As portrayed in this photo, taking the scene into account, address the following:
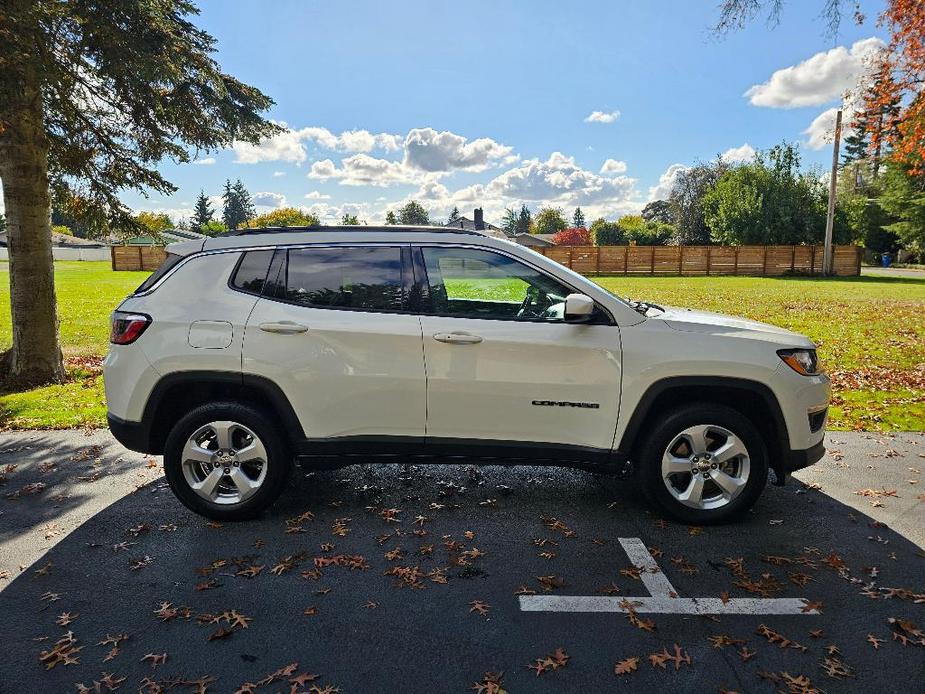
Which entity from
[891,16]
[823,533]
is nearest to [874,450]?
[823,533]

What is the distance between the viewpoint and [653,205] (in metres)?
112

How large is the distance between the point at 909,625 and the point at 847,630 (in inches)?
12.0

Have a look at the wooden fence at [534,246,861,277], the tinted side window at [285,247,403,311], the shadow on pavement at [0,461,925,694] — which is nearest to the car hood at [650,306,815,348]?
the shadow on pavement at [0,461,925,694]

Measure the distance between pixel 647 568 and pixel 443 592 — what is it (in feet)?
3.88

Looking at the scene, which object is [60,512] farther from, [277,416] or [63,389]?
[63,389]

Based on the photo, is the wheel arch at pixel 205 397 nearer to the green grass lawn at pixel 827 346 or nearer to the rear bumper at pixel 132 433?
the rear bumper at pixel 132 433

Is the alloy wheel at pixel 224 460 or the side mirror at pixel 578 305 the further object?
the alloy wheel at pixel 224 460

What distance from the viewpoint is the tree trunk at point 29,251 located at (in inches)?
307

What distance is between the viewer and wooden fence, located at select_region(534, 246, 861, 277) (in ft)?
128

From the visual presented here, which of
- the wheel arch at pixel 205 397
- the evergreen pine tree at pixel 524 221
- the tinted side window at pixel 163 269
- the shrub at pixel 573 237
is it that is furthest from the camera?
the evergreen pine tree at pixel 524 221

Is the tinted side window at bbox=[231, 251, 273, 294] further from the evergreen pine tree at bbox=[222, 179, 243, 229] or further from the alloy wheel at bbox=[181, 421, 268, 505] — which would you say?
the evergreen pine tree at bbox=[222, 179, 243, 229]

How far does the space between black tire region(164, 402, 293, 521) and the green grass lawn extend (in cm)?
165

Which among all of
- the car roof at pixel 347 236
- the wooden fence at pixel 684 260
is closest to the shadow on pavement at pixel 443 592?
the car roof at pixel 347 236

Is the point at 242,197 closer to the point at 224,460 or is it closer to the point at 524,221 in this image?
the point at 524,221
